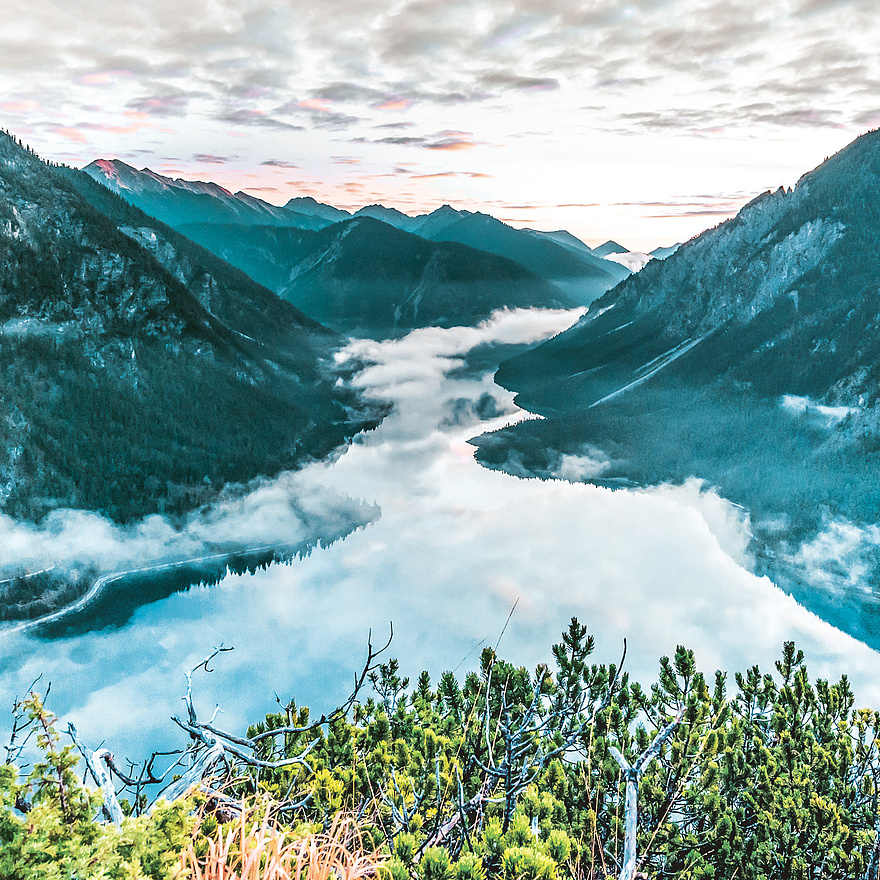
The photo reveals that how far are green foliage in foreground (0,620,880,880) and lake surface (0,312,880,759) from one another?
333 feet

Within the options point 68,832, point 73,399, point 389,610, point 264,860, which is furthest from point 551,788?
point 73,399

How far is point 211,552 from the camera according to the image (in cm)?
17650

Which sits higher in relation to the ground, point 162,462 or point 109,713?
point 162,462

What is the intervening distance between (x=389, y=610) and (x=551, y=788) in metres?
150

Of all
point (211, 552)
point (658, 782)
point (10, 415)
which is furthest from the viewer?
point (211, 552)

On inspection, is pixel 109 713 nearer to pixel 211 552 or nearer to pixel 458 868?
pixel 211 552

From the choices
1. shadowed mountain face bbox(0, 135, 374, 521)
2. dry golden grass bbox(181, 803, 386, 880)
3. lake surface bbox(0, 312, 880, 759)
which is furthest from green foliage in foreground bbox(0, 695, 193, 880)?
shadowed mountain face bbox(0, 135, 374, 521)

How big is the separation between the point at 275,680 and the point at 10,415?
92712 mm

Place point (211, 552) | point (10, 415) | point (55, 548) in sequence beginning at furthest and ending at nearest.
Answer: point (211, 552) < point (10, 415) < point (55, 548)

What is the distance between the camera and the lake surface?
12569 centimetres

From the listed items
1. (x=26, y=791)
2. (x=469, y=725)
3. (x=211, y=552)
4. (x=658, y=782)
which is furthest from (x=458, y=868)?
(x=211, y=552)

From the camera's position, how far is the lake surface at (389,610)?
126 m

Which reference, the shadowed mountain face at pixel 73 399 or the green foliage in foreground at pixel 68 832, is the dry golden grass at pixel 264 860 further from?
the shadowed mountain face at pixel 73 399

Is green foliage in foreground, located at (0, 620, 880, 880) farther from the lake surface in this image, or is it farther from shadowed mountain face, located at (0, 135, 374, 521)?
shadowed mountain face, located at (0, 135, 374, 521)
